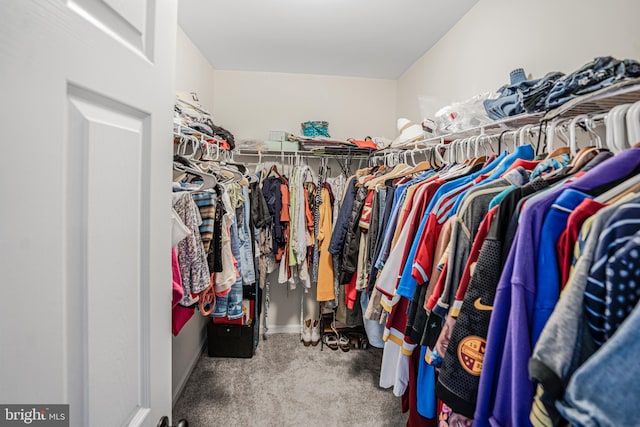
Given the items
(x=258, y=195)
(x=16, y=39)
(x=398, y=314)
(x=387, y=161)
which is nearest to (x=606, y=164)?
(x=398, y=314)

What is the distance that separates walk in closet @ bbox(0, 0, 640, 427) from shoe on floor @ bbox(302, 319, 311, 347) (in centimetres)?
38

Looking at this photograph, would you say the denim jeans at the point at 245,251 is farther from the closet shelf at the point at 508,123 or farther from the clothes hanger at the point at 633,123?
the clothes hanger at the point at 633,123

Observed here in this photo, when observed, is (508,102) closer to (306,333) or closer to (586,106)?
(586,106)

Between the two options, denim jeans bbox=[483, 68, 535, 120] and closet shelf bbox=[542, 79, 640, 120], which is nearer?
closet shelf bbox=[542, 79, 640, 120]

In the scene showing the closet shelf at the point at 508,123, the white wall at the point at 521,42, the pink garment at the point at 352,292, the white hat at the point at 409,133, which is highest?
the white wall at the point at 521,42

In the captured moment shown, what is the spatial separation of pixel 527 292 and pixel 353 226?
5.05ft

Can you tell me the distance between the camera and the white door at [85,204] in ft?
1.22

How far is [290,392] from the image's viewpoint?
7.49 ft

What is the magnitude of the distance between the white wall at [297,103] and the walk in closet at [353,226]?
60 cm

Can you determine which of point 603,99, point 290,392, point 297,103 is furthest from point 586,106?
point 297,103

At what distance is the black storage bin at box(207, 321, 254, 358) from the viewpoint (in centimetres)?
271

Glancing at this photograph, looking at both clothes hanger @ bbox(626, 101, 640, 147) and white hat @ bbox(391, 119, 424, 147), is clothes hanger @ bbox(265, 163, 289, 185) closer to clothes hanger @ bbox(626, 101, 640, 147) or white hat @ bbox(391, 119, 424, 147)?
white hat @ bbox(391, 119, 424, 147)

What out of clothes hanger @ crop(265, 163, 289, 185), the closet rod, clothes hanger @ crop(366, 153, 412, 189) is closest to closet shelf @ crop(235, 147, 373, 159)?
the closet rod

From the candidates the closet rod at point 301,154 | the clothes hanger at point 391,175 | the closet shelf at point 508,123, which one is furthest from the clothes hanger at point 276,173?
the closet shelf at point 508,123
